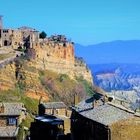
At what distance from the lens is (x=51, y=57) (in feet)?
451

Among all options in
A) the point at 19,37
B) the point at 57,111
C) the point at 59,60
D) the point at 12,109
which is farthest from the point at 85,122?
the point at 59,60

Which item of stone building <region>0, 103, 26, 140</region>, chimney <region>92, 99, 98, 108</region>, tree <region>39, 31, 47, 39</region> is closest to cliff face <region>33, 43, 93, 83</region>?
tree <region>39, 31, 47, 39</region>

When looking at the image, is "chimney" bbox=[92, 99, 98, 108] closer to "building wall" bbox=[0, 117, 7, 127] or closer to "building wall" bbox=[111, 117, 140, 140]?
"building wall" bbox=[111, 117, 140, 140]

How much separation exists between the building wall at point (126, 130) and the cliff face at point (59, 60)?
7717cm

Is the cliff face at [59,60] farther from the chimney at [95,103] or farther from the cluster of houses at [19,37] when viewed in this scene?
the chimney at [95,103]

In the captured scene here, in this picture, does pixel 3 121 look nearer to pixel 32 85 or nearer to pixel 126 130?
pixel 126 130

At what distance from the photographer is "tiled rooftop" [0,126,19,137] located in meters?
69.6

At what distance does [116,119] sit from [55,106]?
3965 centimetres

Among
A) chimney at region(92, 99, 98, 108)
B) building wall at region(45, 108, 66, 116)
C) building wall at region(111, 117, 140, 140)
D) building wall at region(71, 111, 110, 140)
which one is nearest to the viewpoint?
building wall at region(111, 117, 140, 140)

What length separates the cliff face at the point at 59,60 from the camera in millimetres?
133000

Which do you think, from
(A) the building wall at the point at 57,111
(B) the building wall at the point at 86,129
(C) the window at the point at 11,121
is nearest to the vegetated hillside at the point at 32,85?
(A) the building wall at the point at 57,111

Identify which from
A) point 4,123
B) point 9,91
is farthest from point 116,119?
point 9,91

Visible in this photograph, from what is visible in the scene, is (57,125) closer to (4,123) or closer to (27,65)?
(4,123)

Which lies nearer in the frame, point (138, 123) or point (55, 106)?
point (138, 123)
